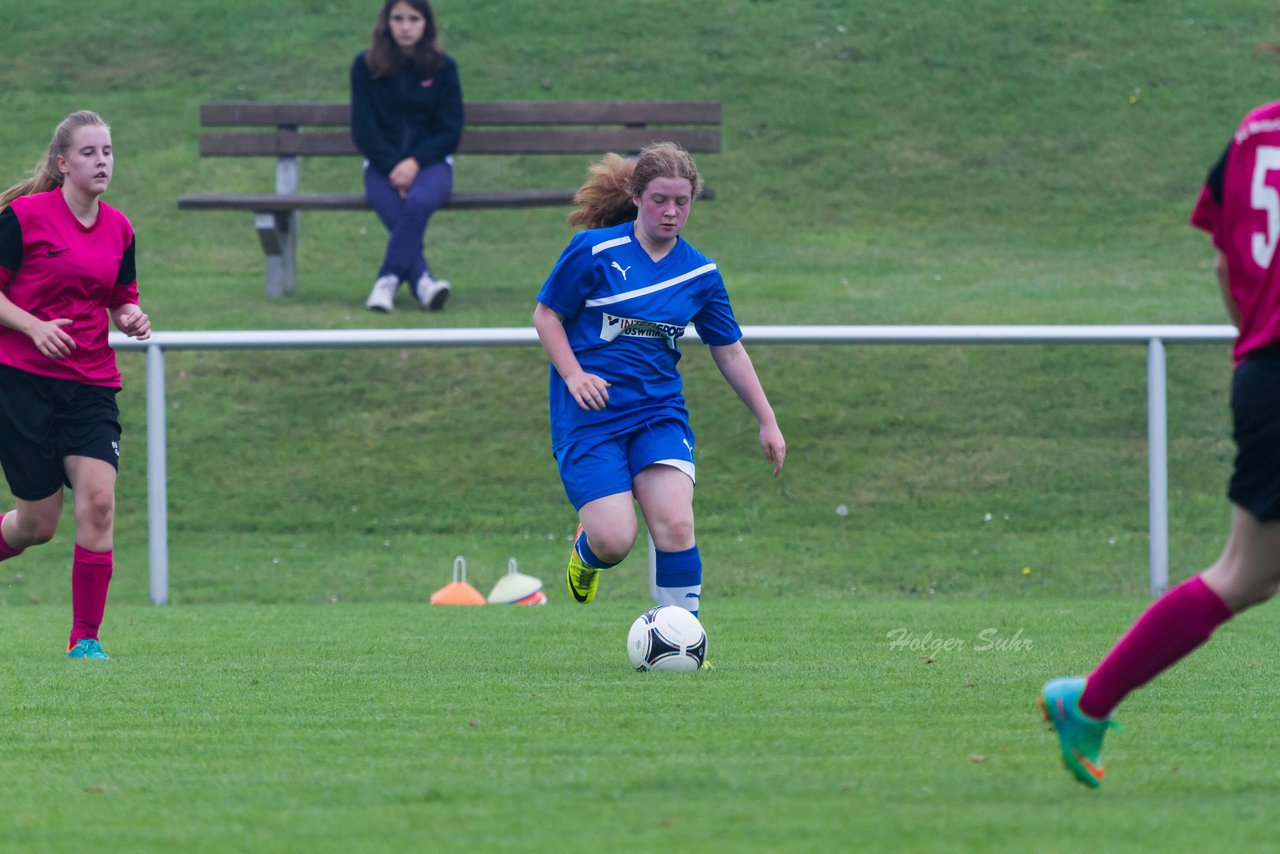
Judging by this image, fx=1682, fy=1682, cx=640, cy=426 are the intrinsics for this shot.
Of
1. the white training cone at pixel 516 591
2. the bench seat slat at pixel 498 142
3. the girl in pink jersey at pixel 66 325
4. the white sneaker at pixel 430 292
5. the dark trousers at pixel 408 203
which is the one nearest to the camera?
the girl in pink jersey at pixel 66 325

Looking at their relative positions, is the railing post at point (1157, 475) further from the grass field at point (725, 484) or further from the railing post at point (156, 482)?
the railing post at point (156, 482)

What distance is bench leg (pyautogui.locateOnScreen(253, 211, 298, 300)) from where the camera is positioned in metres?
13.0

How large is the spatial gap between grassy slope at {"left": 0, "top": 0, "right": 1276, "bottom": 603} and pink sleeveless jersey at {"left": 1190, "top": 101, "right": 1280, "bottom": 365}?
5.72 m

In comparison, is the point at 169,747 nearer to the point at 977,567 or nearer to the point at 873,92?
the point at 977,567

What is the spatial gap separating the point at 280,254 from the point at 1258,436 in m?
10.9

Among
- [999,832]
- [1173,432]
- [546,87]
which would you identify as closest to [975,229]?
[546,87]

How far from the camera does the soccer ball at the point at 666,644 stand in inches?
217

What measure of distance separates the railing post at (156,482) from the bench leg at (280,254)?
4.32 m

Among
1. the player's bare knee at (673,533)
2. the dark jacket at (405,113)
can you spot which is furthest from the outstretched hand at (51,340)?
the dark jacket at (405,113)

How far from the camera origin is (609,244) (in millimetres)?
5828

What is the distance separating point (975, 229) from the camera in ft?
54.7

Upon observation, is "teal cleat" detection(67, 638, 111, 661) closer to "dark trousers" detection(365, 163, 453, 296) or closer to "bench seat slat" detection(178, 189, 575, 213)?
"dark trousers" detection(365, 163, 453, 296)

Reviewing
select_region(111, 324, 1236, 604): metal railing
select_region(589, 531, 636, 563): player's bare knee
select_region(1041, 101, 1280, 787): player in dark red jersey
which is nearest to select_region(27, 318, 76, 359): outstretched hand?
select_region(589, 531, 636, 563): player's bare knee

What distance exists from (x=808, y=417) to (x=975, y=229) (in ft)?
22.1
